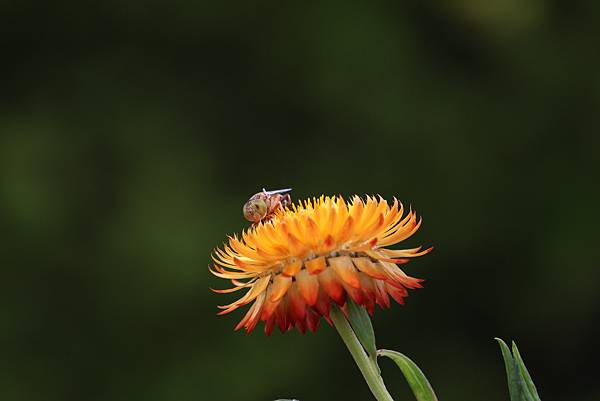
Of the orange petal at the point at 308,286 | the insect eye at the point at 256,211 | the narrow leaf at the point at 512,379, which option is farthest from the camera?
the insect eye at the point at 256,211

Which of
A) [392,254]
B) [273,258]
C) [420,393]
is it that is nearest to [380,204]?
[392,254]

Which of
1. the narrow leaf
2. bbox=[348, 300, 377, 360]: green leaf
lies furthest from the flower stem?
the narrow leaf

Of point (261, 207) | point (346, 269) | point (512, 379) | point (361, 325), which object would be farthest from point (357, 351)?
point (261, 207)

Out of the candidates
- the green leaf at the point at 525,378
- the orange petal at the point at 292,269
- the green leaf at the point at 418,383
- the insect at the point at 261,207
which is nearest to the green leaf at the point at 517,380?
the green leaf at the point at 525,378

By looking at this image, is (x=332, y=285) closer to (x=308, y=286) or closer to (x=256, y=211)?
(x=308, y=286)

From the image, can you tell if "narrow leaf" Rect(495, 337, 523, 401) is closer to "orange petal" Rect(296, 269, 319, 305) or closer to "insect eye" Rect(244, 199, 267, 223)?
"orange petal" Rect(296, 269, 319, 305)

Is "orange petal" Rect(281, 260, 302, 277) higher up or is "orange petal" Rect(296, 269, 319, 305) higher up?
"orange petal" Rect(281, 260, 302, 277)

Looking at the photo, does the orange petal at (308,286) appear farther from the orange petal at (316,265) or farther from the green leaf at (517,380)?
the green leaf at (517,380)
